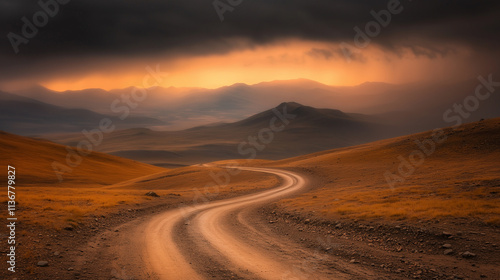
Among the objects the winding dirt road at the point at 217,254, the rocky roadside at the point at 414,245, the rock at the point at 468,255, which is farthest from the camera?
the rock at the point at 468,255

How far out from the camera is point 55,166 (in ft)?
279

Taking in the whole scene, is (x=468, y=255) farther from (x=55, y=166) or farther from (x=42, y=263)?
(x=55, y=166)

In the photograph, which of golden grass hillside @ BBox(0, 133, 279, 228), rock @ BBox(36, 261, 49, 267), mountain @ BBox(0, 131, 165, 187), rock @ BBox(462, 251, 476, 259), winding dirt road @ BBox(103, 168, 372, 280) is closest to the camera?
winding dirt road @ BBox(103, 168, 372, 280)

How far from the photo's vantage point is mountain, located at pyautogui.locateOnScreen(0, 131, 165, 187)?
220 feet

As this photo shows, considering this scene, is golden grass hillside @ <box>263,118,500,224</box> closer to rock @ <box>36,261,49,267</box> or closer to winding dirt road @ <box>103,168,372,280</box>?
winding dirt road @ <box>103,168,372,280</box>

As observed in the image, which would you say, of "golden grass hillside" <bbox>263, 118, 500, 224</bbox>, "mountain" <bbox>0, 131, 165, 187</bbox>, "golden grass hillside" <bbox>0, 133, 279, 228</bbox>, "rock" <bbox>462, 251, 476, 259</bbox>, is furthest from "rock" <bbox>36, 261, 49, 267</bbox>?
"mountain" <bbox>0, 131, 165, 187</bbox>

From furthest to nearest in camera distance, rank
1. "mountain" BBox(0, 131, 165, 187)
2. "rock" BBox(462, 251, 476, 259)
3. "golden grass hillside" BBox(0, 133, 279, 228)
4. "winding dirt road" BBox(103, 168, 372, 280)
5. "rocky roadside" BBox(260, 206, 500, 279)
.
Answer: "mountain" BBox(0, 131, 165, 187) → "golden grass hillside" BBox(0, 133, 279, 228) → "rock" BBox(462, 251, 476, 259) → "winding dirt road" BBox(103, 168, 372, 280) → "rocky roadside" BBox(260, 206, 500, 279)

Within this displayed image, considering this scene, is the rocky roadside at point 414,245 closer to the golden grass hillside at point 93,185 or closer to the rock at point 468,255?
the rock at point 468,255

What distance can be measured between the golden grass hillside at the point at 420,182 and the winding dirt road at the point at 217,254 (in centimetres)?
740

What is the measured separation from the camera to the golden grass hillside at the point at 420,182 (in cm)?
1994

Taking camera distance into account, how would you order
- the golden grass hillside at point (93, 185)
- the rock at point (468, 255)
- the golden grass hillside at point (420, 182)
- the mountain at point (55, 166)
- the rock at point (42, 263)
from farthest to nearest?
the mountain at point (55, 166) → the golden grass hillside at point (93, 185) → the golden grass hillside at point (420, 182) → the rock at point (42, 263) → the rock at point (468, 255)

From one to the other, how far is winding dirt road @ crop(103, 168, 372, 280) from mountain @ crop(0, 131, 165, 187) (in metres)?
56.0

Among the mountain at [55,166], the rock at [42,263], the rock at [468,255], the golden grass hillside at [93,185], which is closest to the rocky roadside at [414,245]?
the rock at [468,255]

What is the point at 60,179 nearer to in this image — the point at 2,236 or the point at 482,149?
the point at 2,236
